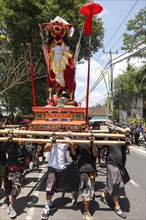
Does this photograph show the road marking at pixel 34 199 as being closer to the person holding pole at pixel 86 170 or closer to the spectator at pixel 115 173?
the person holding pole at pixel 86 170

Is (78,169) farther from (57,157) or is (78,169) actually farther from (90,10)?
(90,10)

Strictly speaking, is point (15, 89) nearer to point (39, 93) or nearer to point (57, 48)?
point (39, 93)

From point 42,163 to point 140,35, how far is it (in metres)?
20.3

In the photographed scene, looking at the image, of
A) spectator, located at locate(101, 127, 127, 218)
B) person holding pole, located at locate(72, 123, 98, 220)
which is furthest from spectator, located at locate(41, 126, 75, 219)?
spectator, located at locate(101, 127, 127, 218)

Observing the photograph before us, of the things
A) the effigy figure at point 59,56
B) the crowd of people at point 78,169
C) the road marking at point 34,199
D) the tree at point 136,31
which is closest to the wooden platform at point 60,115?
the effigy figure at point 59,56

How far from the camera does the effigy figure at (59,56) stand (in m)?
7.18

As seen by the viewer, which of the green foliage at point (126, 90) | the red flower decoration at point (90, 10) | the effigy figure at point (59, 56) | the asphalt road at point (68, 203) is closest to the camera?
the asphalt road at point (68, 203)

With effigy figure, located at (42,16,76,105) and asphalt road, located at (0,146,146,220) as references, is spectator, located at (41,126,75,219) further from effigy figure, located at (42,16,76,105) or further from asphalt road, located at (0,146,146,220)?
effigy figure, located at (42,16,76,105)

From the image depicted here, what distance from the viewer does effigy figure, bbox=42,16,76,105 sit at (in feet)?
23.6

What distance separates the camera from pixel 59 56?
24.0 feet

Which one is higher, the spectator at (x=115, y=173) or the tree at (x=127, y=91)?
the tree at (x=127, y=91)

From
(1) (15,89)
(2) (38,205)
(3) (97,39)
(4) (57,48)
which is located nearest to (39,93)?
(1) (15,89)

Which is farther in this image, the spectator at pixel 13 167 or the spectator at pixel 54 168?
the spectator at pixel 13 167

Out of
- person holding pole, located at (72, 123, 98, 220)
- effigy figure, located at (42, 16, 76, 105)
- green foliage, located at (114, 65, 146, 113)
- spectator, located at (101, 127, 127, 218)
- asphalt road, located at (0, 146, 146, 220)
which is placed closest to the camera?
person holding pole, located at (72, 123, 98, 220)
